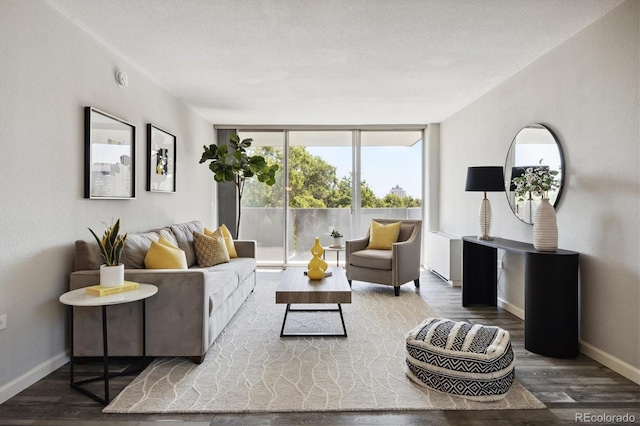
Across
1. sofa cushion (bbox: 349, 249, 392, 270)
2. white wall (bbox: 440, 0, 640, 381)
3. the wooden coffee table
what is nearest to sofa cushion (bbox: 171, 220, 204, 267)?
the wooden coffee table

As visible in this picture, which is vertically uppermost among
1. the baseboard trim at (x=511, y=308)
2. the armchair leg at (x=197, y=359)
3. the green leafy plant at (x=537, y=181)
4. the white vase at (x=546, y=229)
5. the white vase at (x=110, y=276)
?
the green leafy plant at (x=537, y=181)

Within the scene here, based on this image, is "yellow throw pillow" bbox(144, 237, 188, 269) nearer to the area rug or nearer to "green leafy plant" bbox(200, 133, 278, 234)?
the area rug

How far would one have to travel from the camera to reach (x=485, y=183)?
3.95m

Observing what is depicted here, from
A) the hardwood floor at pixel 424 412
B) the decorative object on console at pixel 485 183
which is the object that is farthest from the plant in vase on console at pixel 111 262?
the decorative object on console at pixel 485 183

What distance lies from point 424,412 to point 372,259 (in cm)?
282

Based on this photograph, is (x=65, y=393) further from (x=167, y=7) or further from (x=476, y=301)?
(x=476, y=301)

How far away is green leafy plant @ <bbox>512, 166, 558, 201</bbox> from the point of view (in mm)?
3330

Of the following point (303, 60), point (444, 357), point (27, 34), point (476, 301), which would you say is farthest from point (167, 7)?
point (476, 301)

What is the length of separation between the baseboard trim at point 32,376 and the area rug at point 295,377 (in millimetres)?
632

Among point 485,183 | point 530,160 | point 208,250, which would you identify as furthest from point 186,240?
point 530,160

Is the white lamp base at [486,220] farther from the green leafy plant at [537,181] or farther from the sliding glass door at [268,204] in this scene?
the sliding glass door at [268,204]

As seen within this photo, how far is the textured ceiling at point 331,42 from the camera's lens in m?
Answer: 2.73

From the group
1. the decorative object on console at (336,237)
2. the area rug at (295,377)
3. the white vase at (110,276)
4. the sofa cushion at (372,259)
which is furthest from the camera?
the decorative object on console at (336,237)

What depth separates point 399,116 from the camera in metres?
6.16
